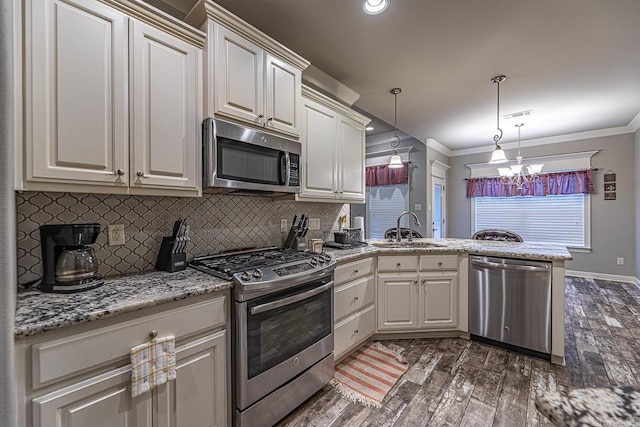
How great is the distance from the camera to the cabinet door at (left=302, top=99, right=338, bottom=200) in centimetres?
247

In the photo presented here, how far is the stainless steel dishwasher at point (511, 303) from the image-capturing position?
7.77 ft

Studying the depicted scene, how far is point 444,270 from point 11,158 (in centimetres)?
290

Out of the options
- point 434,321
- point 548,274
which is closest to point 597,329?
point 548,274

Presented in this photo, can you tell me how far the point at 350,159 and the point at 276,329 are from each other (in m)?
1.91

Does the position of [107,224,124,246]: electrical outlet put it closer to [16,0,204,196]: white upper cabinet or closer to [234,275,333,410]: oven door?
[16,0,204,196]: white upper cabinet

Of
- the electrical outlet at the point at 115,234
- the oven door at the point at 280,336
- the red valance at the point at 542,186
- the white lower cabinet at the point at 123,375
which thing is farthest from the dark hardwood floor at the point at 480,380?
the red valance at the point at 542,186

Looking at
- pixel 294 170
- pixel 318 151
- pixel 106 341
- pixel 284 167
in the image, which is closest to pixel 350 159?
pixel 318 151

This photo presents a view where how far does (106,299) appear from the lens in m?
1.18

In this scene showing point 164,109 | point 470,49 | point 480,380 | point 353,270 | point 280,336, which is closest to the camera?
point 164,109

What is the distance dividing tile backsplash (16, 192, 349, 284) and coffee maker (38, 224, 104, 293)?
209 millimetres

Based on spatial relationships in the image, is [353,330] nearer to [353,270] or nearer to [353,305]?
[353,305]

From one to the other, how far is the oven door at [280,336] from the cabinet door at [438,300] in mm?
1133

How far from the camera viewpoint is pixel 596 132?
5098 mm

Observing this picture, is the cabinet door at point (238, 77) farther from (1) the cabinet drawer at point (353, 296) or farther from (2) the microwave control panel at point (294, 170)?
(1) the cabinet drawer at point (353, 296)
